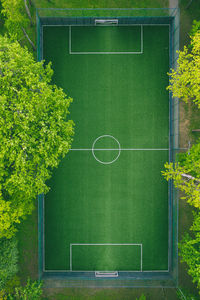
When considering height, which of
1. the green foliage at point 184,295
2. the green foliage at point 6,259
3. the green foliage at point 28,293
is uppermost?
the green foliage at point 6,259

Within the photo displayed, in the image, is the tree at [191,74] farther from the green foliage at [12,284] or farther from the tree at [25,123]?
the green foliage at [12,284]

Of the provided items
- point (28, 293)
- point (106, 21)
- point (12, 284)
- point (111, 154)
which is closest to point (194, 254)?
point (111, 154)

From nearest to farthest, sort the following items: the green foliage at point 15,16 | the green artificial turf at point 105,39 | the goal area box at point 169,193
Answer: the green foliage at point 15,16 → the goal area box at point 169,193 → the green artificial turf at point 105,39

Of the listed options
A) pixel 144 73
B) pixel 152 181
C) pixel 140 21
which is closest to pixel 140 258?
pixel 152 181

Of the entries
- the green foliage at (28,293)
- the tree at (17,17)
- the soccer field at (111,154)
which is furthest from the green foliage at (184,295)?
the tree at (17,17)

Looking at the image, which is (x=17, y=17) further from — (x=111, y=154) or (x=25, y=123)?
(x=111, y=154)

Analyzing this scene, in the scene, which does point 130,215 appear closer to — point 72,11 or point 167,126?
point 167,126
